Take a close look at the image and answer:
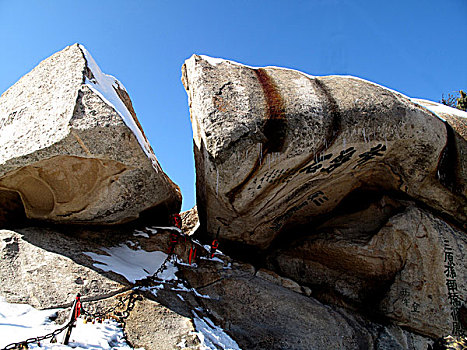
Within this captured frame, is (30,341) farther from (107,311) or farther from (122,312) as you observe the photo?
(122,312)

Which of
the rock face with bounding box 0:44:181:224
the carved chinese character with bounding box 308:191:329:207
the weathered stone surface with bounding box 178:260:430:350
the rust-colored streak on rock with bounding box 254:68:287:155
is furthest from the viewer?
the carved chinese character with bounding box 308:191:329:207

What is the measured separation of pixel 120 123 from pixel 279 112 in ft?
6.94

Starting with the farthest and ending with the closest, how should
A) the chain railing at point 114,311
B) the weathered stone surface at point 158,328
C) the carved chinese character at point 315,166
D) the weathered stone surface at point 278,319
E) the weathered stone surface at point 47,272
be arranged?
1. the carved chinese character at point 315,166
2. the weathered stone surface at point 278,319
3. the weathered stone surface at point 47,272
4. the weathered stone surface at point 158,328
5. the chain railing at point 114,311

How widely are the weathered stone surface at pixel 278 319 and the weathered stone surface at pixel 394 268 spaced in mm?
379

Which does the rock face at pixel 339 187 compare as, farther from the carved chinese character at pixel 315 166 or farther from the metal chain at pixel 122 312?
the metal chain at pixel 122 312

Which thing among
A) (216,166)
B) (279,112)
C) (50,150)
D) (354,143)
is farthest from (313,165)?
(50,150)

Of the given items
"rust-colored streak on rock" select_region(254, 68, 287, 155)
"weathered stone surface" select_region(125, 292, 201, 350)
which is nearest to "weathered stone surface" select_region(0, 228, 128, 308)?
"weathered stone surface" select_region(125, 292, 201, 350)

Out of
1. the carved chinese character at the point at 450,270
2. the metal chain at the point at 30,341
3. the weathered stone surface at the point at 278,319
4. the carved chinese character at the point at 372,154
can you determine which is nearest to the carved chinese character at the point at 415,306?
the weathered stone surface at the point at 278,319

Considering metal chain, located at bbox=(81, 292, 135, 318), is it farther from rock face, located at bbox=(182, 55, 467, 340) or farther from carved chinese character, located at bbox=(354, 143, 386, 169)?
carved chinese character, located at bbox=(354, 143, 386, 169)

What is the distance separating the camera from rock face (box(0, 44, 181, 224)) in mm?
4473

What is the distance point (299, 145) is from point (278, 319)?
247 cm

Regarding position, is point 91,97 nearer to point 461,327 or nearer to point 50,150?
point 50,150

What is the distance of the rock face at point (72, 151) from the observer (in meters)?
4.47

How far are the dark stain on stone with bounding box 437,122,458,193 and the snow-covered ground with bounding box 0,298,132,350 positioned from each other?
220 inches
